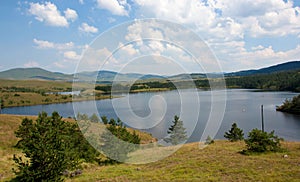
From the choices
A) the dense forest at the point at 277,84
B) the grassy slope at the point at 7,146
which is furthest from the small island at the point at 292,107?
the dense forest at the point at 277,84

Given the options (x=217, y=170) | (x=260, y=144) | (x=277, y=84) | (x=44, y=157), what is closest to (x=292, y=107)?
(x=260, y=144)

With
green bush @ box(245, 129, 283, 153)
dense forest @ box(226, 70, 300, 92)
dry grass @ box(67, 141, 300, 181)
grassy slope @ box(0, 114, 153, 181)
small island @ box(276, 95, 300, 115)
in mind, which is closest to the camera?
dry grass @ box(67, 141, 300, 181)

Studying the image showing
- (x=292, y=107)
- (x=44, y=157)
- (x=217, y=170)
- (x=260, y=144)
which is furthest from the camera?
(x=292, y=107)

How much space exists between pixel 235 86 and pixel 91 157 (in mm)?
179289

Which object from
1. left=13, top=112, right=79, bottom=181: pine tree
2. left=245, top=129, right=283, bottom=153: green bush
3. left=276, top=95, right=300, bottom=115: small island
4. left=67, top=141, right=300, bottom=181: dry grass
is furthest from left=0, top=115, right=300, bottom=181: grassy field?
left=276, top=95, right=300, bottom=115: small island

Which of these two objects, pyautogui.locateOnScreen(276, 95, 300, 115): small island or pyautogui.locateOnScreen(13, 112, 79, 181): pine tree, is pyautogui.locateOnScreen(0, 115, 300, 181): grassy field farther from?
pyautogui.locateOnScreen(276, 95, 300, 115): small island

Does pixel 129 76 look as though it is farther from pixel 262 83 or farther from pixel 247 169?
pixel 262 83

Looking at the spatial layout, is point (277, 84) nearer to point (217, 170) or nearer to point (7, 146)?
point (217, 170)

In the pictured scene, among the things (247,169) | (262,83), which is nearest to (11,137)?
(247,169)

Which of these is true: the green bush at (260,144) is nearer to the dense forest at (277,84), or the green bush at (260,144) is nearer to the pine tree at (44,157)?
the pine tree at (44,157)

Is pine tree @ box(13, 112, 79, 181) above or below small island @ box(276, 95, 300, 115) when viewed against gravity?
above

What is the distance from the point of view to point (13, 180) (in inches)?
507

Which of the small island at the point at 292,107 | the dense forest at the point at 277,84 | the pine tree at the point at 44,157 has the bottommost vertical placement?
the small island at the point at 292,107

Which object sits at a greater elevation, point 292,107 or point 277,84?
point 277,84
